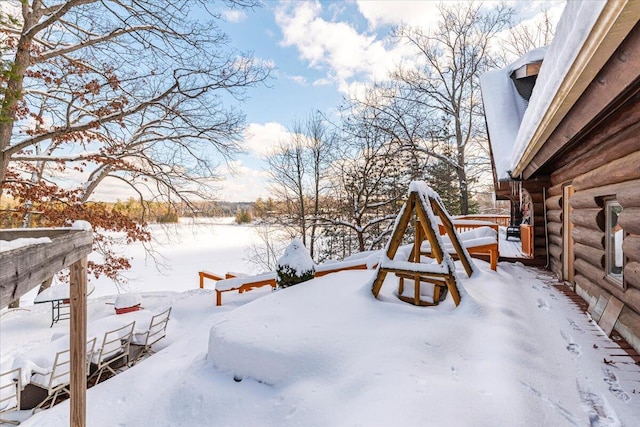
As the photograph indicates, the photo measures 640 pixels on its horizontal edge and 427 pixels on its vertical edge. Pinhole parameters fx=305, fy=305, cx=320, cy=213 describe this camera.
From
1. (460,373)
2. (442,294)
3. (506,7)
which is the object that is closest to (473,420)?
(460,373)

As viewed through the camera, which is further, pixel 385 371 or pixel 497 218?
pixel 497 218

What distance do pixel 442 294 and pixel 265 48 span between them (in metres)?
8.86

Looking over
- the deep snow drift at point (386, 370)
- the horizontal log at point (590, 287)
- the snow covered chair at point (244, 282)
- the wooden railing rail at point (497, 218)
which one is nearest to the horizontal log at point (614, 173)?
the horizontal log at point (590, 287)

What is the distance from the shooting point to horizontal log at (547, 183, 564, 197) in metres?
6.00

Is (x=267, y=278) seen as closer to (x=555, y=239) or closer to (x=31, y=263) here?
(x=555, y=239)

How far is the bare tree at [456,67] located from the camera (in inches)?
Result: 655

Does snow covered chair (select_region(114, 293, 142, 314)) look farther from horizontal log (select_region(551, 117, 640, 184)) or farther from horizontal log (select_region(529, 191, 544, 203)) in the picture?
horizontal log (select_region(529, 191, 544, 203))

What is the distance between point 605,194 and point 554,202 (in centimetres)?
321

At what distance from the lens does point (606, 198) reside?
3.85 m

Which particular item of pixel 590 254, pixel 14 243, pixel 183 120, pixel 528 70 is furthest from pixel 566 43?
pixel 183 120

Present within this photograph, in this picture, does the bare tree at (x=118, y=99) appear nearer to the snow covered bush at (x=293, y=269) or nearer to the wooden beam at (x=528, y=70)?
the snow covered bush at (x=293, y=269)

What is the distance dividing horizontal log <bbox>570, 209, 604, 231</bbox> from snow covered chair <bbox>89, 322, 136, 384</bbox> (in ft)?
24.1

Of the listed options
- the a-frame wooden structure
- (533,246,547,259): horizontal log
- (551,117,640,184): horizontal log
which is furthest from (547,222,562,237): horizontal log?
the a-frame wooden structure

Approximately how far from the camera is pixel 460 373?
259 cm
